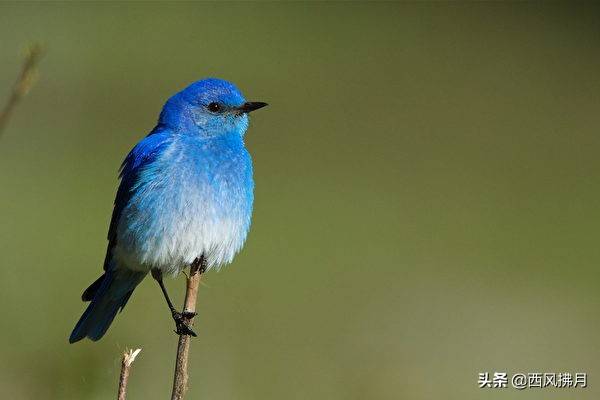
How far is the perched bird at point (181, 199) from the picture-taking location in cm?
459

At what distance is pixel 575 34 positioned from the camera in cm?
1716

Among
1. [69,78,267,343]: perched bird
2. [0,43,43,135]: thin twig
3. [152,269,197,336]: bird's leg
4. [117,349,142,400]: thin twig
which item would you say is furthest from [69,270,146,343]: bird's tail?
[0,43,43,135]: thin twig

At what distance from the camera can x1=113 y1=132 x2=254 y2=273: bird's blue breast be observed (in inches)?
180

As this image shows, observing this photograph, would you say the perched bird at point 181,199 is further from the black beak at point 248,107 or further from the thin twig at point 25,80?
the thin twig at point 25,80

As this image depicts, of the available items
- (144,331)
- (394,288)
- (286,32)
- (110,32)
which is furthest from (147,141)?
(286,32)

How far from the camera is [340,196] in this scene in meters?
10.8

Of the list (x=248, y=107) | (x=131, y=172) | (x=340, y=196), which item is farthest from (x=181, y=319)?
(x=340, y=196)

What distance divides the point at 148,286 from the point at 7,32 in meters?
7.31

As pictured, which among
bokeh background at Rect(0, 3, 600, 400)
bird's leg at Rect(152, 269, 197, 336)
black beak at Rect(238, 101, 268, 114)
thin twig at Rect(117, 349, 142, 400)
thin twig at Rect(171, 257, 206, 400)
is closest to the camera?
thin twig at Rect(117, 349, 142, 400)

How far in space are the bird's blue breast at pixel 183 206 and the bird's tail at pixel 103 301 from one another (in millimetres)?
123

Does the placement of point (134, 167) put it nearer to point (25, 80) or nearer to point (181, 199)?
point (181, 199)

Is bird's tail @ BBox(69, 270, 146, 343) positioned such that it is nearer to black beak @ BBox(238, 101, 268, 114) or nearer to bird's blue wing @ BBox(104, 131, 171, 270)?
bird's blue wing @ BBox(104, 131, 171, 270)

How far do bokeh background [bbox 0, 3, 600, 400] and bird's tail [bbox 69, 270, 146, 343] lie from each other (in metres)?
0.18

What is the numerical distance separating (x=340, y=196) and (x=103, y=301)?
6152mm
